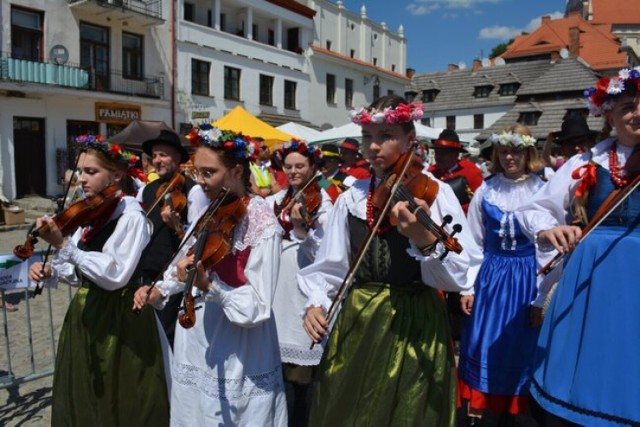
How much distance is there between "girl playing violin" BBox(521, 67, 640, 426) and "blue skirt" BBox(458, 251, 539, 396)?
1249 millimetres

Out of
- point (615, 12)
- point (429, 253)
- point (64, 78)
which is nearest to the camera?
point (429, 253)

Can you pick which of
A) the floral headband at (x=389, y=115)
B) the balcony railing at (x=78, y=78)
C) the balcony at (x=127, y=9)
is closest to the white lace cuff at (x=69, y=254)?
the floral headband at (x=389, y=115)

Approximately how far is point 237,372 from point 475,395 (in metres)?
1.96

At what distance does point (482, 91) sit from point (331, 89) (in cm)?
1769

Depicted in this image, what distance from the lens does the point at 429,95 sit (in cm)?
4881

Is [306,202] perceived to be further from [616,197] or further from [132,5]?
[132,5]

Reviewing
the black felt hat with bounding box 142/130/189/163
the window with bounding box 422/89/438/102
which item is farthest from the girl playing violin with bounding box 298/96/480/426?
the window with bounding box 422/89/438/102

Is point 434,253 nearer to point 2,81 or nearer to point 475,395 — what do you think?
point 475,395

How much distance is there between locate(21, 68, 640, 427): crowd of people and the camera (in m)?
2.39

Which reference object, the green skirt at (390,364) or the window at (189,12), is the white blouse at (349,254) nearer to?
the green skirt at (390,364)

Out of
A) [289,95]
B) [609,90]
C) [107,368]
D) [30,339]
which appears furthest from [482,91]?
[107,368]

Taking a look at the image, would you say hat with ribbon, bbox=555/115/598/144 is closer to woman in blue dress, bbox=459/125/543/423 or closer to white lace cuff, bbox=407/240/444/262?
woman in blue dress, bbox=459/125/543/423

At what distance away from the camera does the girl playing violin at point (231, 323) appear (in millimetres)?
2789

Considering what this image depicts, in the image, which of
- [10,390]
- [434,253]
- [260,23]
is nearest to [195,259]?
[434,253]
